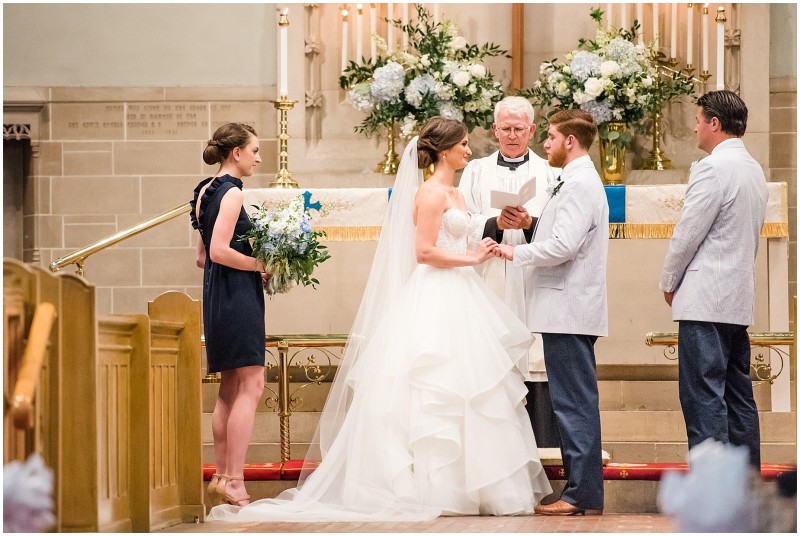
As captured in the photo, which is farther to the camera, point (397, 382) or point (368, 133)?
point (368, 133)

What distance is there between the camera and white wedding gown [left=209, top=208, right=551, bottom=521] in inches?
195

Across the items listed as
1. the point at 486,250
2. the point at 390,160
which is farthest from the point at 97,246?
the point at 486,250

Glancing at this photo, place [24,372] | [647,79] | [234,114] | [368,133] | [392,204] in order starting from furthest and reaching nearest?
[234,114] → [368,133] → [647,79] → [392,204] → [24,372]

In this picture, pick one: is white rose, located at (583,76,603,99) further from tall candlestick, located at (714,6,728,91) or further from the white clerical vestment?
the white clerical vestment

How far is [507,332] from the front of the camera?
521cm

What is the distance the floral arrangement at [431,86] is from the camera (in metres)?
7.79

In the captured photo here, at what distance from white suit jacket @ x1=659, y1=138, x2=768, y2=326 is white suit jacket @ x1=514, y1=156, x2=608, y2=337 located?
337 mm

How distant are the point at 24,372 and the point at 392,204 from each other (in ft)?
8.13

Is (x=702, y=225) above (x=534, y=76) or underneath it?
underneath

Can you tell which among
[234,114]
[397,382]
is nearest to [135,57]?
[234,114]

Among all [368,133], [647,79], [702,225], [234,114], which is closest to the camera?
[702,225]

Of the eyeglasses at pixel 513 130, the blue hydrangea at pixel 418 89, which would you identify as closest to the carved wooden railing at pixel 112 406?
the eyeglasses at pixel 513 130

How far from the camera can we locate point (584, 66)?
25.0 ft

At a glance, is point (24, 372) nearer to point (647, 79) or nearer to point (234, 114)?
point (647, 79)
